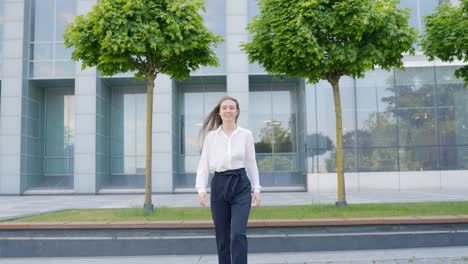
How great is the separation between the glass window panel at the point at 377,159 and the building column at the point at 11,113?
16.4 m

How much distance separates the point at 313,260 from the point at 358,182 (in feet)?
50.6

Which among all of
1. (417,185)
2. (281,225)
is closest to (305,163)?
(417,185)

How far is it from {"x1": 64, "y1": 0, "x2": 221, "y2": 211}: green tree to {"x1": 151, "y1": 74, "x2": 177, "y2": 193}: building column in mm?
12180

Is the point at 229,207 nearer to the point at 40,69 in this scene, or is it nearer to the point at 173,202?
the point at 173,202

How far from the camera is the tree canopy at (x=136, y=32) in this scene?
8.14m

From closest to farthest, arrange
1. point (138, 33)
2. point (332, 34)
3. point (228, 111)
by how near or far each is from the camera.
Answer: point (228, 111) → point (138, 33) → point (332, 34)

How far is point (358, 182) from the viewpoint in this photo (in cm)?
2077

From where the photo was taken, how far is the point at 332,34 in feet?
28.1

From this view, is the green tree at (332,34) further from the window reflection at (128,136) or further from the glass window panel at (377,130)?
the window reflection at (128,136)

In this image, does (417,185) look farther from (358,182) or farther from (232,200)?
(232,200)

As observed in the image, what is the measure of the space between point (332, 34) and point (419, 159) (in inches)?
572

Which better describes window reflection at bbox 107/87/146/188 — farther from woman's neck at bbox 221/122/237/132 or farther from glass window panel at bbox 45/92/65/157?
woman's neck at bbox 221/122/237/132

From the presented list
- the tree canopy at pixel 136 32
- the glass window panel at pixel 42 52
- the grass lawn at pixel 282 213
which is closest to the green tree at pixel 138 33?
the tree canopy at pixel 136 32

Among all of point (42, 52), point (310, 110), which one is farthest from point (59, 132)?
point (310, 110)
